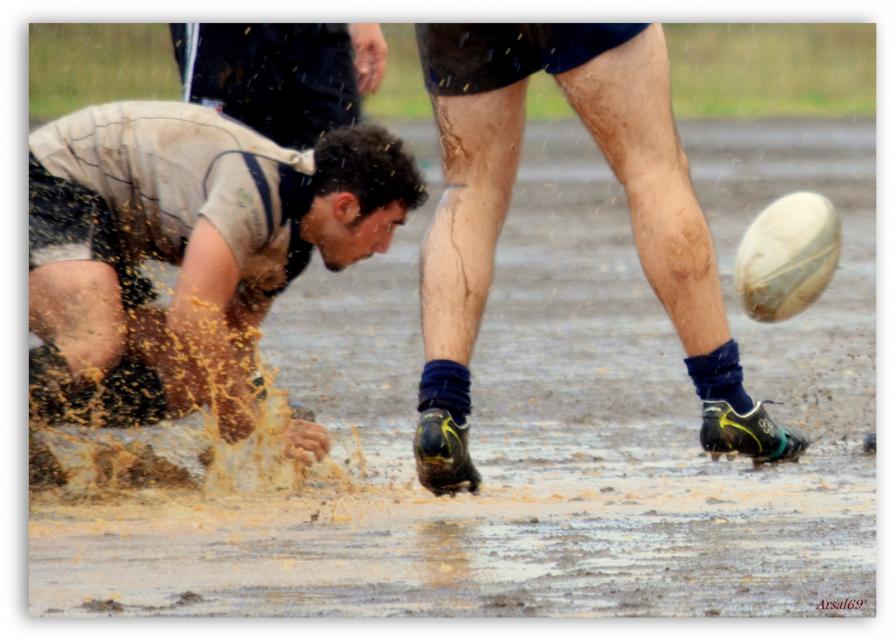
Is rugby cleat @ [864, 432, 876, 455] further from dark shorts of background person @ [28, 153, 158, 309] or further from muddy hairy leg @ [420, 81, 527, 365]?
dark shorts of background person @ [28, 153, 158, 309]

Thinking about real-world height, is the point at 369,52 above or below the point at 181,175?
above

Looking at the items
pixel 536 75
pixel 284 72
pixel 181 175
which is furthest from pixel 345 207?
pixel 284 72

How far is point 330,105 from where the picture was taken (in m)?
4.45

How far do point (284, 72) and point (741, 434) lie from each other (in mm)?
1285

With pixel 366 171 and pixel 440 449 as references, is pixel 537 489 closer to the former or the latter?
pixel 440 449

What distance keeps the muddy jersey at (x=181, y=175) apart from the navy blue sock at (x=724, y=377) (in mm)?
800

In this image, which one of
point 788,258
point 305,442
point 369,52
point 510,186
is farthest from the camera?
point 369,52

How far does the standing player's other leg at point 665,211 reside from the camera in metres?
3.64

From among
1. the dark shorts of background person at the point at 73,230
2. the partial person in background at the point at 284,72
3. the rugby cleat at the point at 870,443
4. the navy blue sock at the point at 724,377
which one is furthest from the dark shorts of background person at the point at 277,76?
the rugby cleat at the point at 870,443

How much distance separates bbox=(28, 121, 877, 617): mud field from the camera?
11.6 feet

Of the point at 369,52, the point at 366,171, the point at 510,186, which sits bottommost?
the point at 510,186

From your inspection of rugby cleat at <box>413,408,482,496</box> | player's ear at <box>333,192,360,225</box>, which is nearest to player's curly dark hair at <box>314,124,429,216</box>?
player's ear at <box>333,192,360,225</box>

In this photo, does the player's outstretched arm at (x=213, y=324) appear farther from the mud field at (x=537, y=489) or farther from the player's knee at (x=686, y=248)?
the player's knee at (x=686, y=248)

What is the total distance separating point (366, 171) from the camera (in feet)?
13.0
